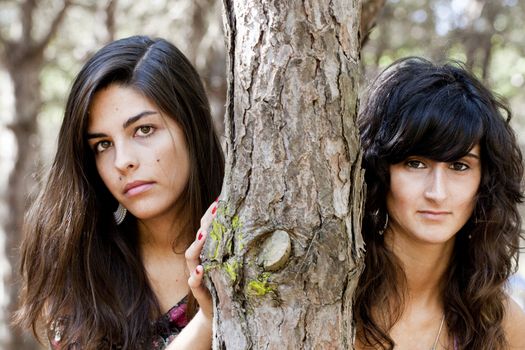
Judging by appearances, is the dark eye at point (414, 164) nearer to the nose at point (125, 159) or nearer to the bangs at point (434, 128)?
the bangs at point (434, 128)

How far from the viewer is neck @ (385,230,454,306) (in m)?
2.68

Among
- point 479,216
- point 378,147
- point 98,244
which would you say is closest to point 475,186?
point 479,216

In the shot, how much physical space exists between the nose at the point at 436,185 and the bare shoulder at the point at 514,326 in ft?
2.63

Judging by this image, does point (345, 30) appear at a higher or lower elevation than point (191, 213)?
higher

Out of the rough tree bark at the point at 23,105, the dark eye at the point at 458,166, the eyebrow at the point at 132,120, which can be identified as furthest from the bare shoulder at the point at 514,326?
the rough tree bark at the point at 23,105

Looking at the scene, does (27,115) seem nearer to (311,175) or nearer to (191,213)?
(191,213)

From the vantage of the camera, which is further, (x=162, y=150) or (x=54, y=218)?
(x=54, y=218)

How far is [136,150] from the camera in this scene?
2.49 meters

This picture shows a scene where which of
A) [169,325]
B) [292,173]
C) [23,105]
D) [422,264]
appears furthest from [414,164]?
[23,105]

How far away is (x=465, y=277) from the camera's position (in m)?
2.79

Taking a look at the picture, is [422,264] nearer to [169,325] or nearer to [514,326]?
[514,326]

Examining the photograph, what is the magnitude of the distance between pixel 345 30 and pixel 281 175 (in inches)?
15.4

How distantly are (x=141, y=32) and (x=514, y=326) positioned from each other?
7012 millimetres

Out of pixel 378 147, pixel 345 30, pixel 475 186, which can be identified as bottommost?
pixel 475 186
